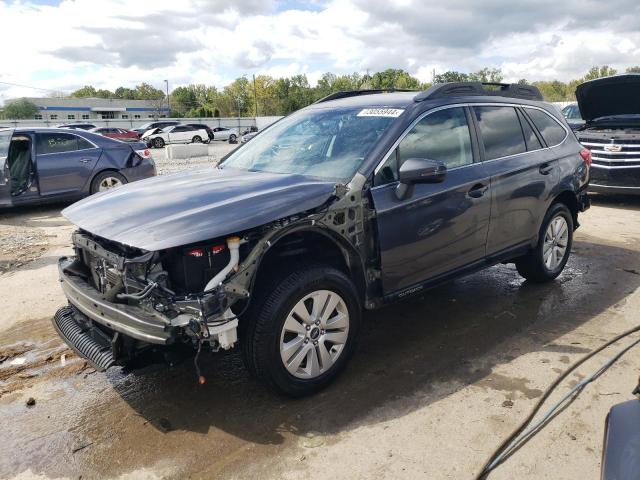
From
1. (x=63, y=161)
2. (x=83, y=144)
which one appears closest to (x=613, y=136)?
(x=83, y=144)

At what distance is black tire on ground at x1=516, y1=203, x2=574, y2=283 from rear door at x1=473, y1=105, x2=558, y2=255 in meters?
0.18

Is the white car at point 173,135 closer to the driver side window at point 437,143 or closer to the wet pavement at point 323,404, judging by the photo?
the wet pavement at point 323,404

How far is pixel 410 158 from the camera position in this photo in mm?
3723

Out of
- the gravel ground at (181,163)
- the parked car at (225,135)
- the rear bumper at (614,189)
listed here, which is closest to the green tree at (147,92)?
the parked car at (225,135)

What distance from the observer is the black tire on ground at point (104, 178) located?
966 cm

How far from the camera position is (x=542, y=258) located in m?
5.19

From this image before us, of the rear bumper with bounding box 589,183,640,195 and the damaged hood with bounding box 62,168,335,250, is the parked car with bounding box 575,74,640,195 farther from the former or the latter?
the damaged hood with bounding box 62,168,335,250

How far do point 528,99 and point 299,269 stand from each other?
3.30 meters

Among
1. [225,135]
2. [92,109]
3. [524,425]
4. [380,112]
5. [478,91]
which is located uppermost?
[92,109]

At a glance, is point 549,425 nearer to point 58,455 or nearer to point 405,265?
point 405,265

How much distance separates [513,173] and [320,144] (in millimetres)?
1724

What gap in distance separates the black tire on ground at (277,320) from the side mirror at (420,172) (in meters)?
0.78

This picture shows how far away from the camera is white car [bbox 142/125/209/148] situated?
37031 millimetres

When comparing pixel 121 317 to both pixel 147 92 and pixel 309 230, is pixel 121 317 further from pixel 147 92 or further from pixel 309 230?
pixel 147 92
